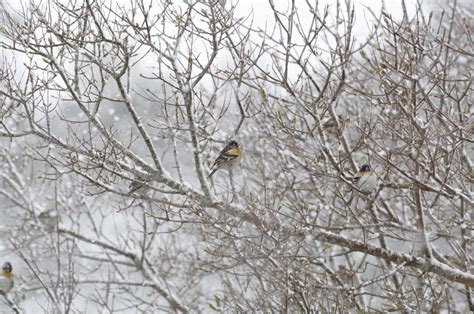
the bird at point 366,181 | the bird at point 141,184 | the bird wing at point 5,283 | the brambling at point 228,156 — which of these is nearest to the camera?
the bird at point 141,184

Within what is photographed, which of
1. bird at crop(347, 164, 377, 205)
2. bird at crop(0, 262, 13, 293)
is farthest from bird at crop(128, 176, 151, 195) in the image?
bird at crop(0, 262, 13, 293)

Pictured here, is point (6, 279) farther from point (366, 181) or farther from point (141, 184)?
point (366, 181)

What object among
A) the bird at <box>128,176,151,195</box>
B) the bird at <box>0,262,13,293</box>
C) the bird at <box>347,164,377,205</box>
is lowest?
the bird at <box>128,176,151,195</box>

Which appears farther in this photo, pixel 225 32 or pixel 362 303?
pixel 362 303

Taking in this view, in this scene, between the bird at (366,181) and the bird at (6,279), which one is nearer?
the bird at (366,181)

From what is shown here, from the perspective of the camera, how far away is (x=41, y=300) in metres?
23.7

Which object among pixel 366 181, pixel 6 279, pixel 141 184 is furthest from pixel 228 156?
pixel 6 279

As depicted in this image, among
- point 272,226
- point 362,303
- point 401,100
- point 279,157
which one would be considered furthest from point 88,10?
point 362,303

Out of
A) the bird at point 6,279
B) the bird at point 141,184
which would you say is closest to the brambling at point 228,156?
the bird at point 141,184

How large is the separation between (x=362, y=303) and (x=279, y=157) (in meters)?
2.66

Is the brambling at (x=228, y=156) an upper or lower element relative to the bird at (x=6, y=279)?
upper

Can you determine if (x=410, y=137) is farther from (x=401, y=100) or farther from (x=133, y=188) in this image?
(x=133, y=188)

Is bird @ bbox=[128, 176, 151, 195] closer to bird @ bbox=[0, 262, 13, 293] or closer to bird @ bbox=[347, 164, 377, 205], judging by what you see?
bird @ bbox=[347, 164, 377, 205]

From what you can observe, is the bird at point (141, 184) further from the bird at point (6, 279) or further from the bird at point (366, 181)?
→ the bird at point (6, 279)
